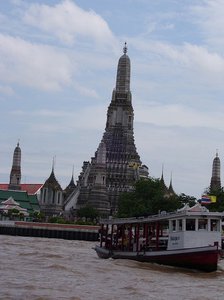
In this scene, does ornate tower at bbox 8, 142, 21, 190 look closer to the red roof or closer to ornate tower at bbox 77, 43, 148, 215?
the red roof

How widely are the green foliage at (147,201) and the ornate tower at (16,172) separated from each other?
117 feet

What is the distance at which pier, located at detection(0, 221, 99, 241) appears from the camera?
8575 cm

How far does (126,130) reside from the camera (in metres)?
133

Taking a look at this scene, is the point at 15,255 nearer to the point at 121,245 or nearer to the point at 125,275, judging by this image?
the point at 121,245

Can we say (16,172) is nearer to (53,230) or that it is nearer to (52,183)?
(52,183)

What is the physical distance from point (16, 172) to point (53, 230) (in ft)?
156

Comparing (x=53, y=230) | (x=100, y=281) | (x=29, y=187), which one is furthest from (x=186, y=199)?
(x=100, y=281)

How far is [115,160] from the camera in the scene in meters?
129

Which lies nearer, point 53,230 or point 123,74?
point 53,230

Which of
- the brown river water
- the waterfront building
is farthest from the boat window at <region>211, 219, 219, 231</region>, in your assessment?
the waterfront building

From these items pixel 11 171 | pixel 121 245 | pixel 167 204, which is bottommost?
pixel 121 245

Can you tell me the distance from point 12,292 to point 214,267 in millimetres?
13301

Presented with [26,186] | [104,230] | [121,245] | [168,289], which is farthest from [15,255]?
[26,186]

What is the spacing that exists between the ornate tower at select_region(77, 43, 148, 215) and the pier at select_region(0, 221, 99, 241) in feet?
96.8
